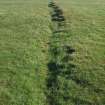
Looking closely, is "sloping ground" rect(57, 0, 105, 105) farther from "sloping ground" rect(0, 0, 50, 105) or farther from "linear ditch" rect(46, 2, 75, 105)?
"sloping ground" rect(0, 0, 50, 105)

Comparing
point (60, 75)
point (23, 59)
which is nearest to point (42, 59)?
point (23, 59)

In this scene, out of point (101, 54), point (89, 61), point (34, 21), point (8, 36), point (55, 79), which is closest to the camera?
point (55, 79)

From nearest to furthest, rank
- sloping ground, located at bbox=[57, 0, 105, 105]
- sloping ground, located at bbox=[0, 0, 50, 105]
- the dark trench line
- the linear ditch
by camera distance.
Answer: the dark trench line, the linear ditch, sloping ground, located at bbox=[57, 0, 105, 105], sloping ground, located at bbox=[0, 0, 50, 105]

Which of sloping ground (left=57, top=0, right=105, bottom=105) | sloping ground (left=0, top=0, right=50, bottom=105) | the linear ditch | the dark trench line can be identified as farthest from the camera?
sloping ground (left=0, top=0, right=50, bottom=105)

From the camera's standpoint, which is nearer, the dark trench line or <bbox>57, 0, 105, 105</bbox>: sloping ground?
the dark trench line

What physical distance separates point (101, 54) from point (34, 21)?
18.9 m

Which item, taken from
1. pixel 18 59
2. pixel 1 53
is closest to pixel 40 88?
pixel 18 59

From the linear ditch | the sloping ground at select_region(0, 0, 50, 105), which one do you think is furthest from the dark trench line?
the sloping ground at select_region(0, 0, 50, 105)

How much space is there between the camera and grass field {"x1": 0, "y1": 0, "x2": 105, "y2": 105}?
20.3 metres

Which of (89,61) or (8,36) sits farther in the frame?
(8,36)

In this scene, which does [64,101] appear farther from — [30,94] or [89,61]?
[89,61]

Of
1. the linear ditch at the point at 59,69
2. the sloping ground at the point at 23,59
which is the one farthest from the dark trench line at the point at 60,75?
the sloping ground at the point at 23,59

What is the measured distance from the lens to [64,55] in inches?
1115

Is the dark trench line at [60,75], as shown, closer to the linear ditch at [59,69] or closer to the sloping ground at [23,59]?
the linear ditch at [59,69]
